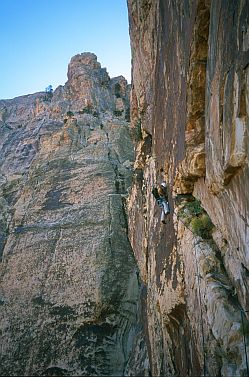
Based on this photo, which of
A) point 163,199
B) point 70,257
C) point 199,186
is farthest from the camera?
point 70,257

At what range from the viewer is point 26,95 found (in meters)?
61.1

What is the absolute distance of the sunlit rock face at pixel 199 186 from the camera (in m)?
6.04

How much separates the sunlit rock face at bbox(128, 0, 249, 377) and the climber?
1.10 feet

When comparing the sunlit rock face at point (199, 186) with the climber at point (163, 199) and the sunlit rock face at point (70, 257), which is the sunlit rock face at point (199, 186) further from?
the sunlit rock face at point (70, 257)

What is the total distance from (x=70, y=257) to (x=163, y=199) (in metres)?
11.9

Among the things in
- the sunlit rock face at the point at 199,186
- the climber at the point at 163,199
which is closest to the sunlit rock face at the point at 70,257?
the sunlit rock face at the point at 199,186

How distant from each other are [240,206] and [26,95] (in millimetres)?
60003

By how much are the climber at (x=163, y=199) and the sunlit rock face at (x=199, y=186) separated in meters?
0.34

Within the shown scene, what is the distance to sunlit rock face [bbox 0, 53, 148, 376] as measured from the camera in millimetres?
18453

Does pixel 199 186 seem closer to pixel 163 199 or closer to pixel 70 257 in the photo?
pixel 163 199

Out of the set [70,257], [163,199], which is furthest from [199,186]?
[70,257]

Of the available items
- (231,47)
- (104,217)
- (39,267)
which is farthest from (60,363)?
(231,47)

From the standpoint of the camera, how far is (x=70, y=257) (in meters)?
22.6

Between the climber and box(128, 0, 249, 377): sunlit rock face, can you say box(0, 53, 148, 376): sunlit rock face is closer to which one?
box(128, 0, 249, 377): sunlit rock face
